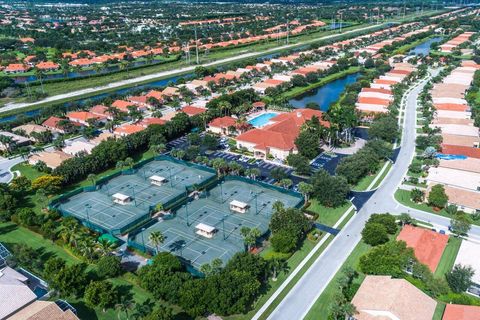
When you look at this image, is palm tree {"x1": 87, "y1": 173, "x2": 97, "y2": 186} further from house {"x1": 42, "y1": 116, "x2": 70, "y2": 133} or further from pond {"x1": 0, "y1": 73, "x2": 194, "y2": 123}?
pond {"x1": 0, "y1": 73, "x2": 194, "y2": 123}

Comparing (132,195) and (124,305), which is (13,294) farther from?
(132,195)

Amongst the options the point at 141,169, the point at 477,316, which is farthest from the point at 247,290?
the point at 141,169

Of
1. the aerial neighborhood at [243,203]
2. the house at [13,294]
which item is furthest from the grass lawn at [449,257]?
the house at [13,294]

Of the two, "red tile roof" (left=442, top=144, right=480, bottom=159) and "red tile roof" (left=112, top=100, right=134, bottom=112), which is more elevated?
"red tile roof" (left=112, top=100, right=134, bottom=112)

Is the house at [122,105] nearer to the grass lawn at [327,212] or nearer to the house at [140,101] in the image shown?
the house at [140,101]

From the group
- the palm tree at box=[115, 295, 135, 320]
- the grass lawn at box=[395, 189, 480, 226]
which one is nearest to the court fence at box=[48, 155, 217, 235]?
the palm tree at box=[115, 295, 135, 320]

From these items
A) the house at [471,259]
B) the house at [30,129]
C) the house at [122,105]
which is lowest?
the house at [471,259]
